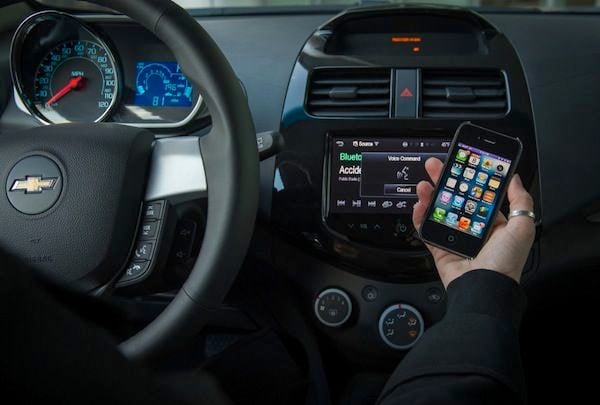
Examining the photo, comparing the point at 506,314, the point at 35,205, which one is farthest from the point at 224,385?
the point at 506,314

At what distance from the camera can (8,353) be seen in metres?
Result: 0.50

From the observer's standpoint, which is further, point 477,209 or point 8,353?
point 477,209

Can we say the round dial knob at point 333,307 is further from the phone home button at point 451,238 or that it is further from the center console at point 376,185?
the phone home button at point 451,238

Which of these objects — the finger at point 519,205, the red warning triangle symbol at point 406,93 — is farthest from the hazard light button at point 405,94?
the finger at point 519,205

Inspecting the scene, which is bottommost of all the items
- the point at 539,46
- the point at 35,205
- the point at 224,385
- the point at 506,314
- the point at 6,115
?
the point at 224,385

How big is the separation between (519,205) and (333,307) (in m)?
0.44

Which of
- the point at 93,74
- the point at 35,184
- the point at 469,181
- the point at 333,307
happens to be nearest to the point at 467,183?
the point at 469,181

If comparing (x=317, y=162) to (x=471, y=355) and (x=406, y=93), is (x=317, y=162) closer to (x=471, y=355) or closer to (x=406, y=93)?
(x=406, y=93)

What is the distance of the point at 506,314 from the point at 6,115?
45.9 inches

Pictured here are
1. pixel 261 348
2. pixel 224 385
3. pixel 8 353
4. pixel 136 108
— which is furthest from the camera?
pixel 136 108

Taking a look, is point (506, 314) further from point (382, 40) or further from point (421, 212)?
point (382, 40)

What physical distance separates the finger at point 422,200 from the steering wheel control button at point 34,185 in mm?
595

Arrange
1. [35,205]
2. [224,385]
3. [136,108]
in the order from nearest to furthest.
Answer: [35,205] → [224,385] → [136,108]

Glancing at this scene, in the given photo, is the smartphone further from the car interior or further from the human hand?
the car interior
